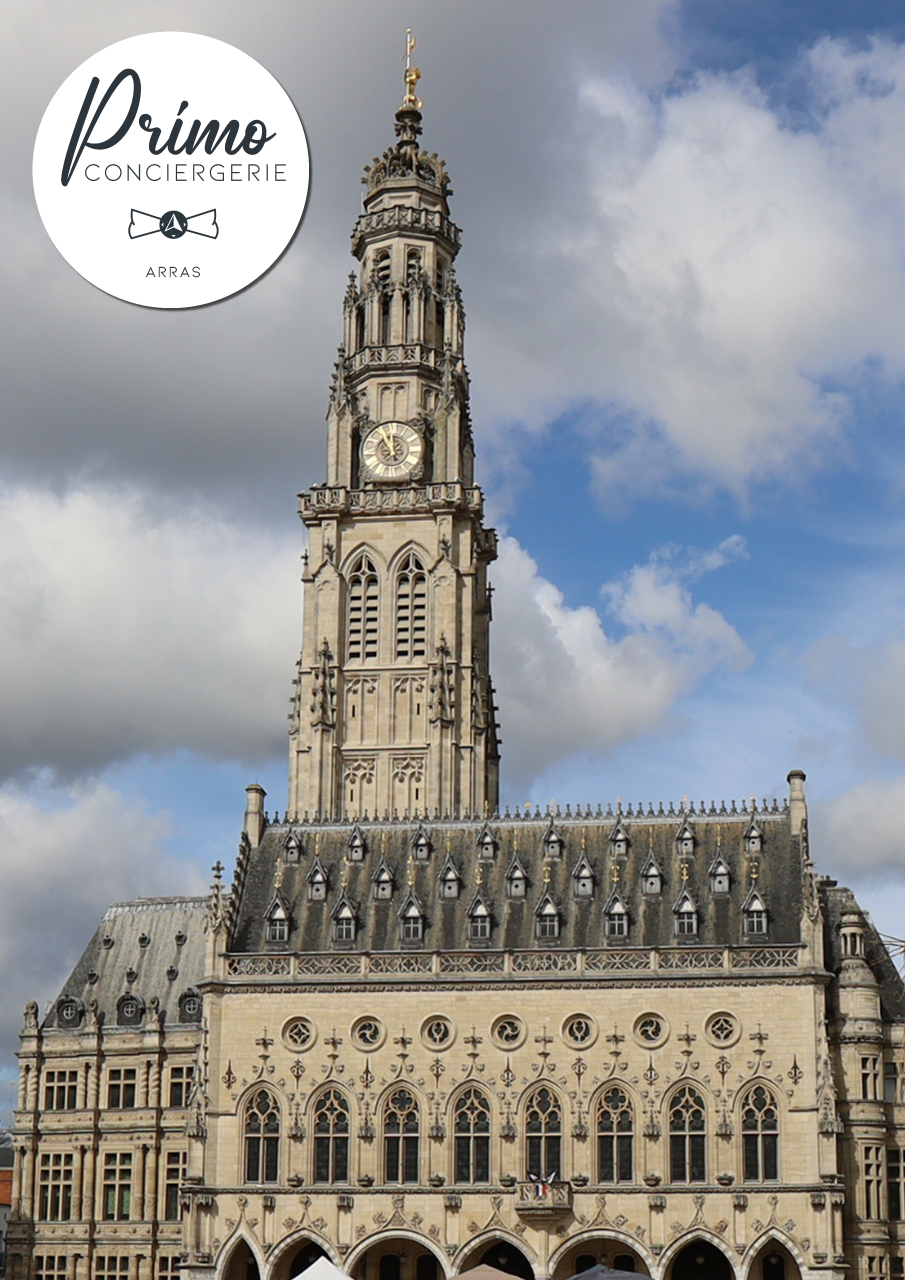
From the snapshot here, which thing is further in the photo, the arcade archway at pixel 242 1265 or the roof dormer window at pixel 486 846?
the roof dormer window at pixel 486 846

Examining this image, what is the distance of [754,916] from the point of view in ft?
271

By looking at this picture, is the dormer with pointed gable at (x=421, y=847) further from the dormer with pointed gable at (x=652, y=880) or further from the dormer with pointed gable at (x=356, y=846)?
the dormer with pointed gable at (x=652, y=880)

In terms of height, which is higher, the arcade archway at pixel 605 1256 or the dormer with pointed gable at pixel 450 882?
the dormer with pointed gable at pixel 450 882

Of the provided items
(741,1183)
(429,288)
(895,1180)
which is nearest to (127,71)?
(741,1183)

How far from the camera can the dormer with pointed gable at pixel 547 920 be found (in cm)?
8406

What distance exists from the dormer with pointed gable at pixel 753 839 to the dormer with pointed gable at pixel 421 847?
14659mm

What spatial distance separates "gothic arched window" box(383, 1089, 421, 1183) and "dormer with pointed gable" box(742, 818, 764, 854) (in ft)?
62.0

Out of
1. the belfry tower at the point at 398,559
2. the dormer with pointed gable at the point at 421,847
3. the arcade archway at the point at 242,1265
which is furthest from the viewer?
the belfry tower at the point at 398,559

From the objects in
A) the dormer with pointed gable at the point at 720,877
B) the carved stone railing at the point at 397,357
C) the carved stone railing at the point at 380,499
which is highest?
the carved stone railing at the point at 397,357

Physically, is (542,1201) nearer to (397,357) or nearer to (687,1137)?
(687,1137)

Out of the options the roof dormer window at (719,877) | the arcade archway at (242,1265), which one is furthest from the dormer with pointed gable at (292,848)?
the roof dormer window at (719,877)

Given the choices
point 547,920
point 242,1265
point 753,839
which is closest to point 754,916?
point 753,839

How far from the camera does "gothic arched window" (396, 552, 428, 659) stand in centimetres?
11038

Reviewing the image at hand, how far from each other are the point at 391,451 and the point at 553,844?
3591 cm
